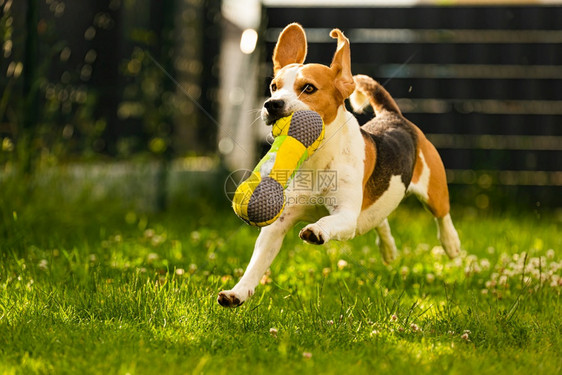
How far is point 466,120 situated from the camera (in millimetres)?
8156

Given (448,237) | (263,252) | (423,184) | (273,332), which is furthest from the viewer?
(448,237)

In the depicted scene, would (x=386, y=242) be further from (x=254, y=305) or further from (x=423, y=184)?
(x=254, y=305)

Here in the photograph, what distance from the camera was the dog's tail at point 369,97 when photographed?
4160 mm

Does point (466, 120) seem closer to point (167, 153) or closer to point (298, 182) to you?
point (167, 153)

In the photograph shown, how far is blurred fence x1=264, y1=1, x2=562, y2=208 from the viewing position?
8.11 meters

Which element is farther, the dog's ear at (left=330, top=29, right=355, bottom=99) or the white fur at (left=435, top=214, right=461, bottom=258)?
the white fur at (left=435, top=214, right=461, bottom=258)

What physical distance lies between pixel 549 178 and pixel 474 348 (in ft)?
18.4

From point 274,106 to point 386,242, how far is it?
149 cm

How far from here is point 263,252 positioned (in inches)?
128

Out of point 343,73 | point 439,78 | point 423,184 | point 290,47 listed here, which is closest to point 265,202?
point 343,73

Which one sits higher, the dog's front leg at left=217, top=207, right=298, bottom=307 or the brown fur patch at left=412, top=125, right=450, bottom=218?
the brown fur patch at left=412, top=125, right=450, bottom=218

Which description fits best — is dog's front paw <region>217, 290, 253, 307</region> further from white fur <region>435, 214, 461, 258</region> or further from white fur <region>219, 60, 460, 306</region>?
white fur <region>435, 214, 461, 258</region>

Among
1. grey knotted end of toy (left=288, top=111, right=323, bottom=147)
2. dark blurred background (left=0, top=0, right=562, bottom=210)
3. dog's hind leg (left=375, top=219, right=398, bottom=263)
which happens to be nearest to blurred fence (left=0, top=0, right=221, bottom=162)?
dark blurred background (left=0, top=0, right=562, bottom=210)

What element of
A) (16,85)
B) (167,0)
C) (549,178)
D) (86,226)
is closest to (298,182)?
(86,226)
